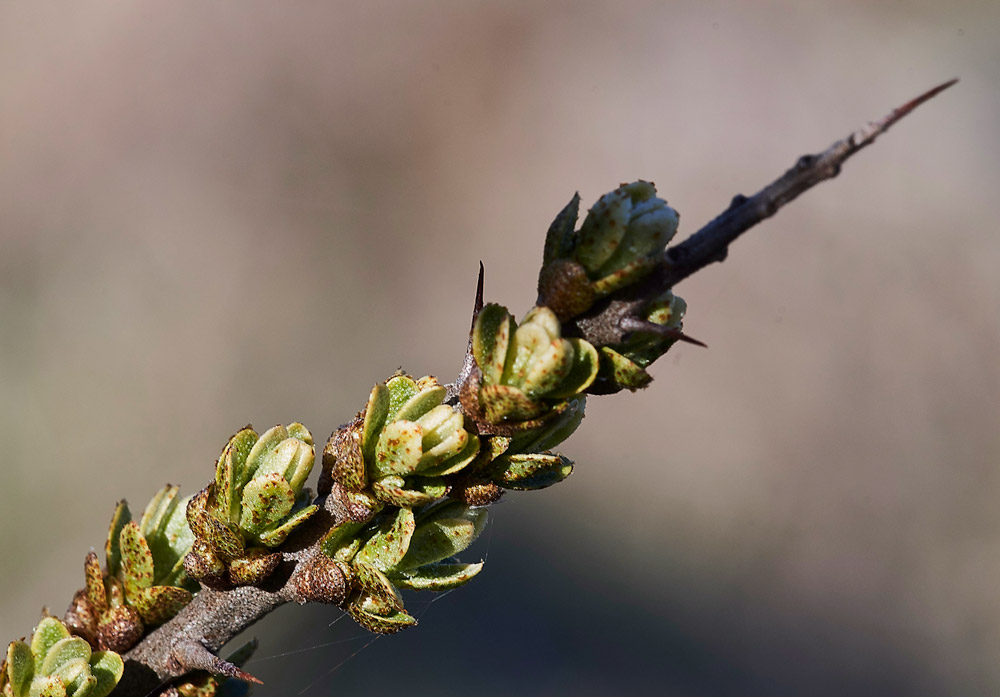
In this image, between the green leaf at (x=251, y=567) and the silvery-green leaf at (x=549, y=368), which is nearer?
the silvery-green leaf at (x=549, y=368)

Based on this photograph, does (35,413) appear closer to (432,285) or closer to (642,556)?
(432,285)

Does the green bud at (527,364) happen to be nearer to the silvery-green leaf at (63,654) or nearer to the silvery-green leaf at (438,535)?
the silvery-green leaf at (438,535)

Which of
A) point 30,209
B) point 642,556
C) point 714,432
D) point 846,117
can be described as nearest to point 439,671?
point 642,556

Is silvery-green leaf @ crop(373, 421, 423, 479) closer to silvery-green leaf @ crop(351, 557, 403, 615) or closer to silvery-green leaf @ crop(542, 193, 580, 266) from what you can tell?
silvery-green leaf @ crop(351, 557, 403, 615)

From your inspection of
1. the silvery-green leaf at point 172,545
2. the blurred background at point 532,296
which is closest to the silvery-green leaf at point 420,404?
the silvery-green leaf at point 172,545

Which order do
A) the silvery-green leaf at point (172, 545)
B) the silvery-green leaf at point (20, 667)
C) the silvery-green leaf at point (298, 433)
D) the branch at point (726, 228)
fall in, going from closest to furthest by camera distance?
1. the branch at point (726, 228)
2. the silvery-green leaf at point (20, 667)
3. the silvery-green leaf at point (298, 433)
4. the silvery-green leaf at point (172, 545)
